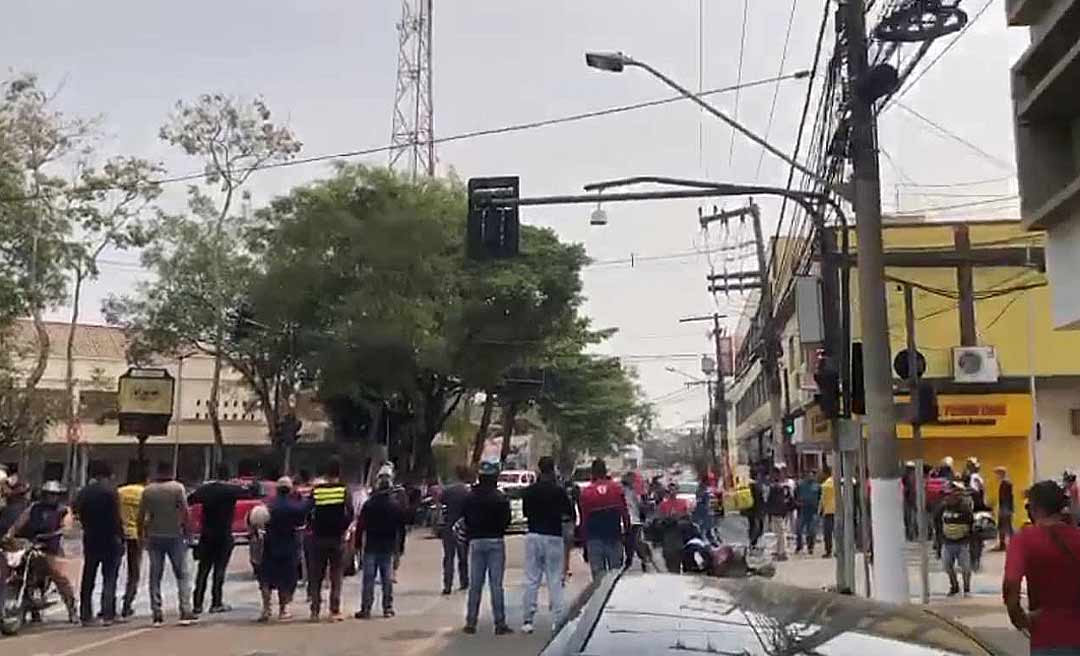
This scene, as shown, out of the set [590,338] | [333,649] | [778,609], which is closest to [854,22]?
[333,649]

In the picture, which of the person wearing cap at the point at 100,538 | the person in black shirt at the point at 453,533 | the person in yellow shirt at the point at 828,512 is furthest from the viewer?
the person in yellow shirt at the point at 828,512

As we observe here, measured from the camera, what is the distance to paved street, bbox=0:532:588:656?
1201 cm

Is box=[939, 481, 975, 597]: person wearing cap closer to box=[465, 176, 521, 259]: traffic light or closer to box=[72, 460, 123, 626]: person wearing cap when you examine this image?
box=[465, 176, 521, 259]: traffic light

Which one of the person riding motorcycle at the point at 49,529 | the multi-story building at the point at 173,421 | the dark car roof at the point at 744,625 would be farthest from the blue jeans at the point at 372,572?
the multi-story building at the point at 173,421

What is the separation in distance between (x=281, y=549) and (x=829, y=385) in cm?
686

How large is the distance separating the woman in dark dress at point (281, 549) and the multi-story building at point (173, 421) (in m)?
41.2

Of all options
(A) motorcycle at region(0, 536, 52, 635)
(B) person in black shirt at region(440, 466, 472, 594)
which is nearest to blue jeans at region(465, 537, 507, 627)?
(B) person in black shirt at region(440, 466, 472, 594)

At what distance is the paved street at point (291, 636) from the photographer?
1201 centimetres

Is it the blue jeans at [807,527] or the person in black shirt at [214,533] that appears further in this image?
the blue jeans at [807,527]

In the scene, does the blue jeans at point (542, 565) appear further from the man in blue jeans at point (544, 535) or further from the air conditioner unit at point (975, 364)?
the air conditioner unit at point (975, 364)

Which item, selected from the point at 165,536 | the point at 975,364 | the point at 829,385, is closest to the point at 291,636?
the point at 165,536

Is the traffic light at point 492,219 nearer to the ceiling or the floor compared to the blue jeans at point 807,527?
nearer to the ceiling

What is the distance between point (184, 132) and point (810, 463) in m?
26.7

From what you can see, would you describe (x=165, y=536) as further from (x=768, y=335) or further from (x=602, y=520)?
(x=768, y=335)
